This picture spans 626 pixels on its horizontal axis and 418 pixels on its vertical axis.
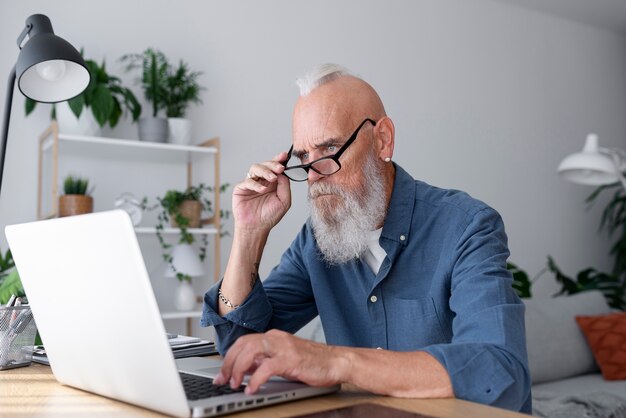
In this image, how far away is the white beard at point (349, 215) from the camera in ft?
5.19

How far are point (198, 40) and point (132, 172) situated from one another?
0.80 metres

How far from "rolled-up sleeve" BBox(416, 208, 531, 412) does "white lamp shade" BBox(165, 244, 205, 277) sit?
2.06 metres

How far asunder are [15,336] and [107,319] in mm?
537

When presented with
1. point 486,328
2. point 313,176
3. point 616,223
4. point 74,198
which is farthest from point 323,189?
point 616,223

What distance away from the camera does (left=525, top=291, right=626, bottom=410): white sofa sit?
3.31 metres

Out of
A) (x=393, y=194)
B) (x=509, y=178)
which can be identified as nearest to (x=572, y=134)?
(x=509, y=178)

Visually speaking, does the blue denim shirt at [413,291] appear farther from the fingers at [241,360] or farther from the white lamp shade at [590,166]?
the white lamp shade at [590,166]

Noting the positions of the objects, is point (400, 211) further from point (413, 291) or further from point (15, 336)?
point (15, 336)

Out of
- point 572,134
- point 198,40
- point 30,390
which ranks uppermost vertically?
point 198,40

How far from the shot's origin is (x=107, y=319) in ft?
2.92

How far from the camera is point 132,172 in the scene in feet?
11.3

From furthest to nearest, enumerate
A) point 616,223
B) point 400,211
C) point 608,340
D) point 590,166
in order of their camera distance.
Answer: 1. point 616,223
2. point 590,166
3. point 608,340
4. point 400,211

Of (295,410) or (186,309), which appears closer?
(295,410)

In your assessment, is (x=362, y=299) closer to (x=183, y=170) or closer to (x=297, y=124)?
(x=297, y=124)
